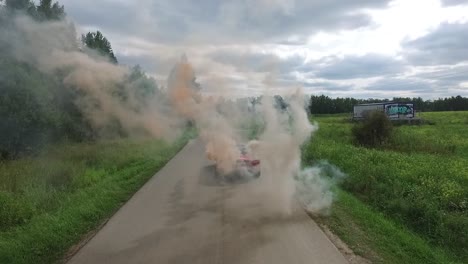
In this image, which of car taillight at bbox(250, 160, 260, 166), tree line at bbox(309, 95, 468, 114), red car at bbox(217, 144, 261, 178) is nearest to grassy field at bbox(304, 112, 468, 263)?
car taillight at bbox(250, 160, 260, 166)

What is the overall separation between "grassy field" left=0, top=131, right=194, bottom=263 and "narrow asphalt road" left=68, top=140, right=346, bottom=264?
730 millimetres

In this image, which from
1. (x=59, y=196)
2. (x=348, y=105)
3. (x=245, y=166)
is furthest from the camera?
(x=348, y=105)

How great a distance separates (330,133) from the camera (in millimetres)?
39719

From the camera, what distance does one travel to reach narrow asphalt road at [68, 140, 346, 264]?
8.59 meters

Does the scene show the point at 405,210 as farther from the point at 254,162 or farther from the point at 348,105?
the point at 348,105

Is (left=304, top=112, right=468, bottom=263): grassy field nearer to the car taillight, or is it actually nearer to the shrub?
the car taillight

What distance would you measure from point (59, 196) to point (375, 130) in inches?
937

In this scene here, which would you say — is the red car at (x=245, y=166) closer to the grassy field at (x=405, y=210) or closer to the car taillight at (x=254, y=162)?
the car taillight at (x=254, y=162)

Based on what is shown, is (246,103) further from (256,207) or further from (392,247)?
(392,247)

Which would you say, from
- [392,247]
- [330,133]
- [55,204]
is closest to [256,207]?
[392,247]

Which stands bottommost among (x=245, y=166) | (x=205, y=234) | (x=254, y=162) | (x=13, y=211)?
(x=205, y=234)

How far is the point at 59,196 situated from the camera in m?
13.7

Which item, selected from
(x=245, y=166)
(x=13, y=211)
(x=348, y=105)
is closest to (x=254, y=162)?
(x=245, y=166)

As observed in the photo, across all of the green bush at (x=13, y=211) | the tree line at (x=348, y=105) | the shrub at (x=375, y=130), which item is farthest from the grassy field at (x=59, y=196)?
the tree line at (x=348, y=105)
